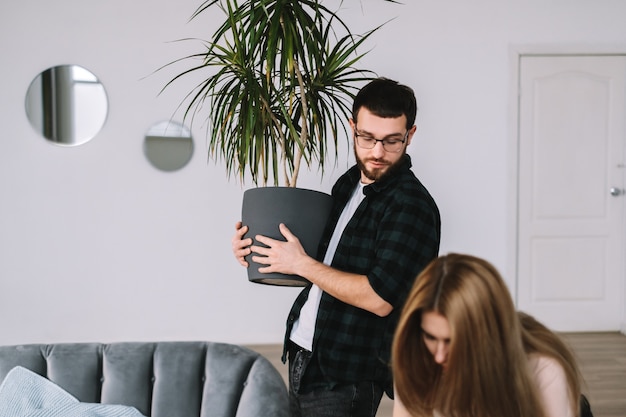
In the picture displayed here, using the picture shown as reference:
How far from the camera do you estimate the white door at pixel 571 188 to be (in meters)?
4.98

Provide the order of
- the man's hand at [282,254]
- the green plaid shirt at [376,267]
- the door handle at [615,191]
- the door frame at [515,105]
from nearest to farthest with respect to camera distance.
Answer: the green plaid shirt at [376,267] → the man's hand at [282,254] → the door frame at [515,105] → the door handle at [615,191]

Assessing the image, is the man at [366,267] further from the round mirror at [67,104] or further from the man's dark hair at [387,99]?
the round mirror at [67,104]

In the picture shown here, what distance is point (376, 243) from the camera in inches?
60.9

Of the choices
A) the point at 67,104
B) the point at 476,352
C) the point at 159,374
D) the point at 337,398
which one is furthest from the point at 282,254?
the point at 67,104

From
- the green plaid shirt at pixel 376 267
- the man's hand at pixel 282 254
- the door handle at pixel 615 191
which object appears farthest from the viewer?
the door handle at pixel 615 191

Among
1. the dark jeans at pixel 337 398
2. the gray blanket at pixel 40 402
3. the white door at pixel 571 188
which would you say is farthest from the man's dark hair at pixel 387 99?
the white door at pixel 571 188

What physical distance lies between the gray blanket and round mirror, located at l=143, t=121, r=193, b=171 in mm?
3124

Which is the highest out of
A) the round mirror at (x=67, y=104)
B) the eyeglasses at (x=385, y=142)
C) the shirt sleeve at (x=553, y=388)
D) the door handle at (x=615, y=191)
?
the round mirror at (x=67, y=104)

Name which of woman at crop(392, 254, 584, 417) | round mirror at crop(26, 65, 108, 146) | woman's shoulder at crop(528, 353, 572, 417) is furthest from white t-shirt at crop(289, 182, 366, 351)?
round mirror at crop(26, 65, 108, 146)

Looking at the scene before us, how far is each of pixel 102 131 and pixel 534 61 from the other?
3277 millimetres

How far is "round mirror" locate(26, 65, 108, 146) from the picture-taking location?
4676 millimetres

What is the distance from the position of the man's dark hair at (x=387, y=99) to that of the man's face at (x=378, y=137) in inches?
0.5

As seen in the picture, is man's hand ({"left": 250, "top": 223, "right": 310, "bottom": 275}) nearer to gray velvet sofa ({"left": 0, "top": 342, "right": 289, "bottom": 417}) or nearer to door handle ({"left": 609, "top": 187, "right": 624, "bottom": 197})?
gray velvet sofa ({"left": 0, "top": 342, "right": 289, "bottom": 417})

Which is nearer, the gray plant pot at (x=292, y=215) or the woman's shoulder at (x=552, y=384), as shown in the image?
the woman's shoulder at (x=552, y=384)
